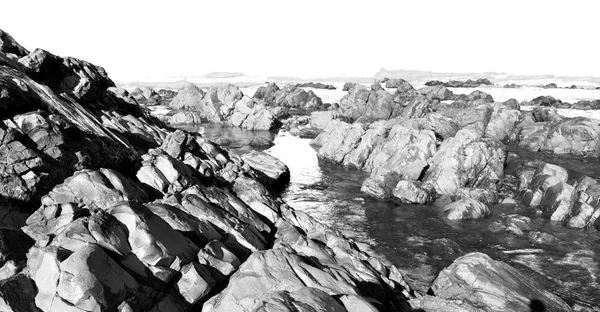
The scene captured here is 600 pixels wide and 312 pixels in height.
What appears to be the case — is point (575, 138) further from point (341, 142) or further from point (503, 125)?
point (341, 142)

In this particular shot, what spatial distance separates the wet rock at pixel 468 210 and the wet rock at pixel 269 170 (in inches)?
654

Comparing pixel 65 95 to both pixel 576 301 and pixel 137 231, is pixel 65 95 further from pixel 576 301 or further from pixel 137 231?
pixel 576 301

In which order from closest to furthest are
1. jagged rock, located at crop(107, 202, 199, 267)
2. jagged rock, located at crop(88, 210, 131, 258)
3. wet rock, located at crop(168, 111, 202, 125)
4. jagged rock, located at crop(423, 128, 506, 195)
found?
jagged rock, located at crop(88, 210, 131, 258) < jagged rock, located at crop(107, 202, 199, 267) < jagged rock, located at crop(423, 128, 506, 195) < wet rock, located at crop(168, 111, 202, 125)

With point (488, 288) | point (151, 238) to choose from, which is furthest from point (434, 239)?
point (151, 238)

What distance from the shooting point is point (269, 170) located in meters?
45.0

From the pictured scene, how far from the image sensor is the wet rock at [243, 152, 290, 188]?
144ft

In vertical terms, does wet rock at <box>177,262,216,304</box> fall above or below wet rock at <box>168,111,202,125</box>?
above

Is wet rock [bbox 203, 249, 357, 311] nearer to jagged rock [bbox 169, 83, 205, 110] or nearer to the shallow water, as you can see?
the shallow water

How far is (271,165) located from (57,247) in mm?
31714

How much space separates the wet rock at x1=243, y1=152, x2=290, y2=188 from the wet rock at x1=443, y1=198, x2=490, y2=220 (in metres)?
16.6

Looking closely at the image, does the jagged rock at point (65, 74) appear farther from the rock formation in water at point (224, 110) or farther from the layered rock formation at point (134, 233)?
the rock formation in water at point (224, 110)

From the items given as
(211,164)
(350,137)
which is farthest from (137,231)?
(350,137)

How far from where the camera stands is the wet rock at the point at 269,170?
43844 millimetres

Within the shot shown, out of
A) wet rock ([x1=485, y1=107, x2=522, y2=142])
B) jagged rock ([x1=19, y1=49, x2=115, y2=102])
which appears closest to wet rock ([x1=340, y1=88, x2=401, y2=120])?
wet rock ([x1=485, y1=107, x2=522, y2=142])
